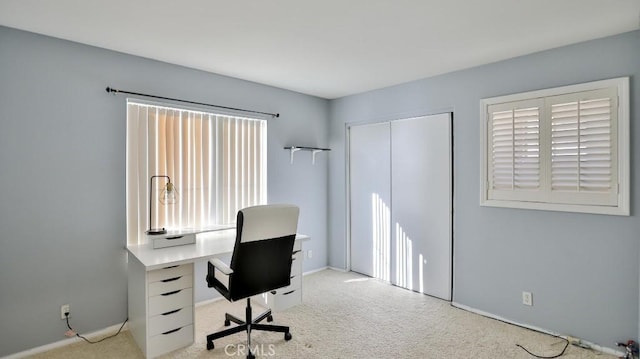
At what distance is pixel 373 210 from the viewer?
14.3ft

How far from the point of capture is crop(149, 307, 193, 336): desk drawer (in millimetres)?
2498

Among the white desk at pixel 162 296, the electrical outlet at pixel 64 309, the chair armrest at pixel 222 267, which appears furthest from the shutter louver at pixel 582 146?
the electrical outlet at pixel 64 309

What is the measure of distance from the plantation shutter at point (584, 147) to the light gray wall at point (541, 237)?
126 mm

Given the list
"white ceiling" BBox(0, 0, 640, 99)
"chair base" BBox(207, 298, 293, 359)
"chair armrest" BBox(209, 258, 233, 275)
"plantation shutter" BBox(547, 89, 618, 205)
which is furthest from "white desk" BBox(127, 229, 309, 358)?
"plantation shutter" BBox(547, 89, 618, 205)

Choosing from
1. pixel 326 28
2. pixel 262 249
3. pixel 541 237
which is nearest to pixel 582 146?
pixel 541 237

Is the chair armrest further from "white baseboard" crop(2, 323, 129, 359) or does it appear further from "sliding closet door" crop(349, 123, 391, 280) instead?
"sliding closet door" crop(349, 123, 391, 280)

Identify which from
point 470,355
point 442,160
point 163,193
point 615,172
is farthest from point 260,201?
point 615,172

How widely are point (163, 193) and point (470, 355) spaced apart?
301cm

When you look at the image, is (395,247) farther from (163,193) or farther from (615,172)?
(163,193)

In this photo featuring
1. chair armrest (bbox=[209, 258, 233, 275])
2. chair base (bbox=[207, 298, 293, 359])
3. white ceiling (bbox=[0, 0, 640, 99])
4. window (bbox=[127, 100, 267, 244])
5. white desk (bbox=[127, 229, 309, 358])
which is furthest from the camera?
window (bbox=[127, 100, 267, 244])

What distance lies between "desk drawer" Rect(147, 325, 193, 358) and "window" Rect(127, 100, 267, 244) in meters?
0.95

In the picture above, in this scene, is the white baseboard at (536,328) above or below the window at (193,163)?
below

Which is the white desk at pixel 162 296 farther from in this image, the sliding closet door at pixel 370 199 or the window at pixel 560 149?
the window at pixel 560 149

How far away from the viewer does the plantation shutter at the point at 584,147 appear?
255 centimetres
